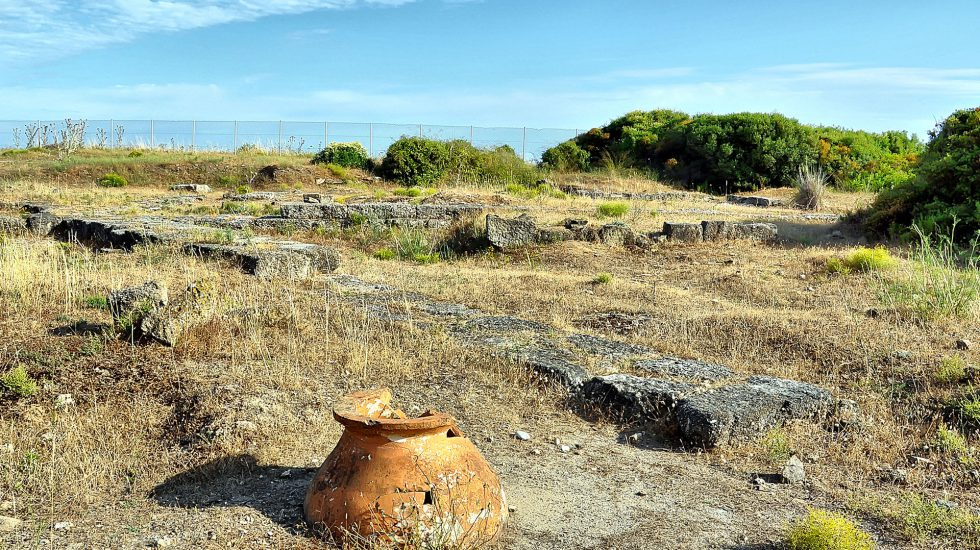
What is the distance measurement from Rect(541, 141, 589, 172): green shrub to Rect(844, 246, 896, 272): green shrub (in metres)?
17.5

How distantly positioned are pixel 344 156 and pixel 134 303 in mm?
20012

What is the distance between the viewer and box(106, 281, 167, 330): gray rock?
5863 millimetres

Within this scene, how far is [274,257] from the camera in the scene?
905 centimetres

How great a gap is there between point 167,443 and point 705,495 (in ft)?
9.36

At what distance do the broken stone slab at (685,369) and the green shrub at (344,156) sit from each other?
20047 millimetres

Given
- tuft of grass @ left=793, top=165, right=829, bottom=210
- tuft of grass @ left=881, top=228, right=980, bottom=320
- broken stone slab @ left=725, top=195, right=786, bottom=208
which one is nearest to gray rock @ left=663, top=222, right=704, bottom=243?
tuft of grass @ left=881, top=228, right=980, bottom=320

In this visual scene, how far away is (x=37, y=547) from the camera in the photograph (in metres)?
3.40

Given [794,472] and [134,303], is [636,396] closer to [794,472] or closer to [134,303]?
[794,472]

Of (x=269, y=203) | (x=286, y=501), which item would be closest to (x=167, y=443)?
(x=286, y=501)

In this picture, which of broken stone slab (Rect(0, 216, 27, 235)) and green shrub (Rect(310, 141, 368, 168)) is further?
green shrub (Rect(310, 141, 368, 168))

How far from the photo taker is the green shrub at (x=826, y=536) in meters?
3.36

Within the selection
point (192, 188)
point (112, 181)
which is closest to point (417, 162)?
point (192, 188)

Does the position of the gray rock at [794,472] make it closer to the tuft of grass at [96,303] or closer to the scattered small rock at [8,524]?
the scattered small rock at [8,524]

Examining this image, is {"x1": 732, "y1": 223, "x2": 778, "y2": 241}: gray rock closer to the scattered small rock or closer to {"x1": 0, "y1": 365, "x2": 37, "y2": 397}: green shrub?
{"x1": 0, "y1": 365, "x2": 37, "y2": 397}: green shrub
